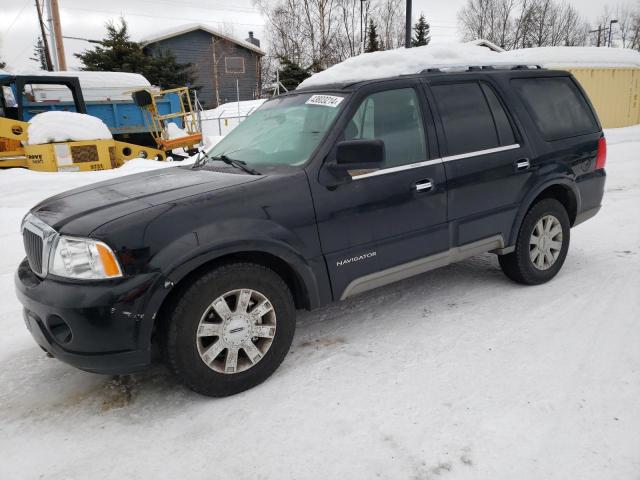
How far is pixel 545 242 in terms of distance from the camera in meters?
4.28

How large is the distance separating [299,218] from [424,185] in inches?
40.2

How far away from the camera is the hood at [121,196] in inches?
104

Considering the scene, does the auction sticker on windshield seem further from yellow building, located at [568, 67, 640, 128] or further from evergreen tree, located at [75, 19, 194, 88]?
evergreen tree, located at [75, 19, 194, 88]

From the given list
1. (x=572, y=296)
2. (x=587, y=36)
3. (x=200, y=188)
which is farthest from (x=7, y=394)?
(x=587, y=36)

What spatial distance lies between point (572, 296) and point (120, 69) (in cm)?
2876

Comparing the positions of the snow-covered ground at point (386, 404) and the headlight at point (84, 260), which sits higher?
the headlight at point (84, 260)

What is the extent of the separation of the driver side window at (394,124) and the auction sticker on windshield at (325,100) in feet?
0.54

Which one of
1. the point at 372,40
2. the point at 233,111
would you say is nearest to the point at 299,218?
the point at 233,111

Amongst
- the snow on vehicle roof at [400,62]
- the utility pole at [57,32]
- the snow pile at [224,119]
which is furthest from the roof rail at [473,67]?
Result: the utility pole at [57,32]

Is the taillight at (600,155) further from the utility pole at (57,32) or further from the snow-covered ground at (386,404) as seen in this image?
the utility pole at (57,32)

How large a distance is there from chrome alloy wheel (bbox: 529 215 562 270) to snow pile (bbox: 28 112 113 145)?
31.3 feet

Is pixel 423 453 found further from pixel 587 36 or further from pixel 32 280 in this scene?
pixel 587 36

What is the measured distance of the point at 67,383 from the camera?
311cm

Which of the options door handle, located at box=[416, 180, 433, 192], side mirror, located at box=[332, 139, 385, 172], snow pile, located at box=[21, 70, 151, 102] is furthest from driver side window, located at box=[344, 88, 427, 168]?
snow pile, located at box=[21, 70, 151, 102]
